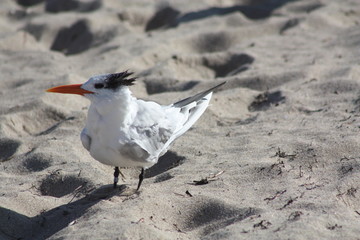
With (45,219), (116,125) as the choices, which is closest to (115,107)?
(116,125)

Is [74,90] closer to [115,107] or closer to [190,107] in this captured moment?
[115,107]

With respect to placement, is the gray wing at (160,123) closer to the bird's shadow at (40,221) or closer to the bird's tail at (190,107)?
the bird's tail at (190,107)

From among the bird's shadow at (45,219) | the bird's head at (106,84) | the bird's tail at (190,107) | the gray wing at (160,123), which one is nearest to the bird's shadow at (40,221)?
the bird's shadow at (45,219)

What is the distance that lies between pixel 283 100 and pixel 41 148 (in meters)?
1.82

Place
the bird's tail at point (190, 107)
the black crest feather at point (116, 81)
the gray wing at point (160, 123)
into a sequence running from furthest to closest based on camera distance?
the bird's tail at point (190, 107), the gray wing at point (160, 123), the black crest feather at point (116, 81)

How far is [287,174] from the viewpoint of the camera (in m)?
3.21

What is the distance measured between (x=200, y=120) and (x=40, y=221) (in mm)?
1637

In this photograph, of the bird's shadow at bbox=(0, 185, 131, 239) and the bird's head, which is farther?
the bird's head

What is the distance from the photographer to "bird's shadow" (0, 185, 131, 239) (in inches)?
113

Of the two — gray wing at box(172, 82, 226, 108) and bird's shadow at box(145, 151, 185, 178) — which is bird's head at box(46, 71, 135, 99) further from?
bird's shadow at box(145, 151, 185, 178)

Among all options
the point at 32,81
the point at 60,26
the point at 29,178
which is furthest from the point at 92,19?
the point at 29,178

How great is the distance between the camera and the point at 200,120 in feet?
13.9

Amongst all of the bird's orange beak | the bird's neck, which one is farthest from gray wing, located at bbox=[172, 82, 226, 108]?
the bird's orange beak

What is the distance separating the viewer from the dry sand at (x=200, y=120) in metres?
2.84
